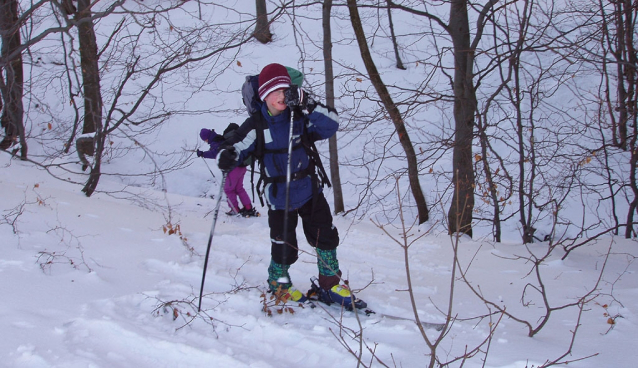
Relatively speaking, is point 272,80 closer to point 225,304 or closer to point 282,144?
point 282,144

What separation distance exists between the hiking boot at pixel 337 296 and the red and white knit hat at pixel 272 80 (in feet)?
5.01

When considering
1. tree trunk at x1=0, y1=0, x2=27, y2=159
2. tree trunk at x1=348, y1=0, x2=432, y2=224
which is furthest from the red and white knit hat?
tree trunk at x1=348, y1=0, x2=432, y2=224

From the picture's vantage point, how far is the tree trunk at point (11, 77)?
6.03 metres

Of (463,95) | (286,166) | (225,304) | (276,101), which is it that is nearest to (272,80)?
(276,101)

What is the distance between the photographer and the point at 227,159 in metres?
3.33

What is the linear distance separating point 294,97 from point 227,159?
639 millimetres

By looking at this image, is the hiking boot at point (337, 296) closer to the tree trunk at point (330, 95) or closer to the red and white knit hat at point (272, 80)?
the red and white knit hat at point (272, 80)

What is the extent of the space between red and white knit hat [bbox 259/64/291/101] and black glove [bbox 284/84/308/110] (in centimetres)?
8

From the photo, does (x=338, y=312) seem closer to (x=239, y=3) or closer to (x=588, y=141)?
(x=588, y=141)

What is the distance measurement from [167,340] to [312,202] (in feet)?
4.59

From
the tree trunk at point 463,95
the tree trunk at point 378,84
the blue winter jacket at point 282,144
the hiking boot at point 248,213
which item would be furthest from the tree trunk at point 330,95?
the blue winter jacket at point 282,144

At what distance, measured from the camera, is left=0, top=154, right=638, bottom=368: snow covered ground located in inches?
99.6

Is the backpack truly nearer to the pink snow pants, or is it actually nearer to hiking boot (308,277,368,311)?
hiking boot (308,277,368,311)

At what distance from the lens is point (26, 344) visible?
2385 millimetres
